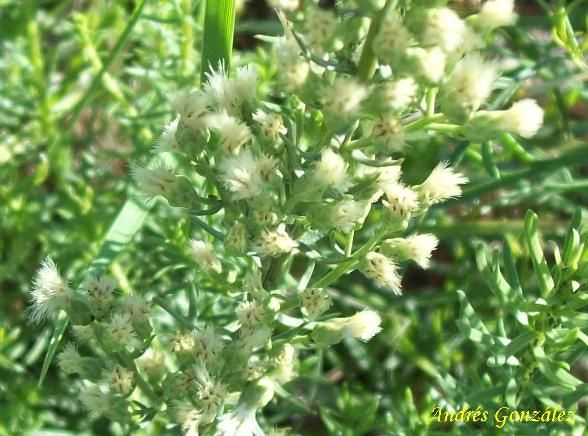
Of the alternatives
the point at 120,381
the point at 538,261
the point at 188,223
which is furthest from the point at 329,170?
the point at 188,223

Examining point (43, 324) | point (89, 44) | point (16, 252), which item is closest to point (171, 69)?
point (89, 44)

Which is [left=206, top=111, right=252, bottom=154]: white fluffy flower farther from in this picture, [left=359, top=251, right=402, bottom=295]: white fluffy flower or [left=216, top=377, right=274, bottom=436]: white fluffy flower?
[left=216, top=377, right=274, bottom=436]: white fluffy flower

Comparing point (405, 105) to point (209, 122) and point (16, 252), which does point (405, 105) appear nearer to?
point (209, 122)

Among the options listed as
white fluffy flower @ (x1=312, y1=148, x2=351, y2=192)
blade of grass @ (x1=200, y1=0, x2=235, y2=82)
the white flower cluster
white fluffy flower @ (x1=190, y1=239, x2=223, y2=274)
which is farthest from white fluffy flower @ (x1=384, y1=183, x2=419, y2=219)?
blade of grass @ (x1=200, y1=0, x2=235, y2=82)

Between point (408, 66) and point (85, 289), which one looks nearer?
point (408, 66)

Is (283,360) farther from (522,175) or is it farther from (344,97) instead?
(522,175)

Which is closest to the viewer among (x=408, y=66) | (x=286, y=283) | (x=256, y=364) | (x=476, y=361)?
(x=408, y=66)

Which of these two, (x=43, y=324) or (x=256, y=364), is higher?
(x=256, y=364)
